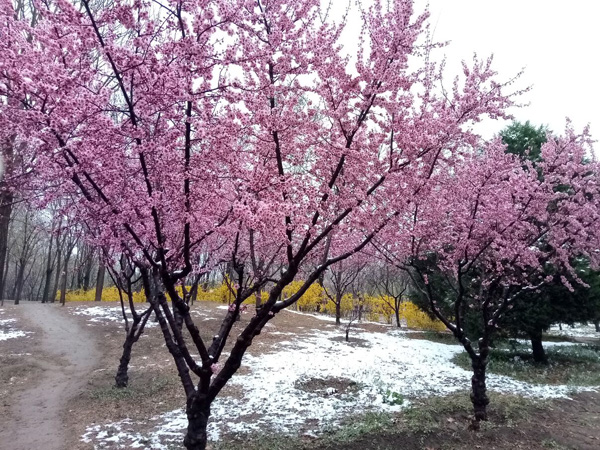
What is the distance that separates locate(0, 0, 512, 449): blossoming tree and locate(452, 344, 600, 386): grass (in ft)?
Answer: 24.7

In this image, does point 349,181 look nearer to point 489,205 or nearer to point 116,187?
Answer: point 116,187

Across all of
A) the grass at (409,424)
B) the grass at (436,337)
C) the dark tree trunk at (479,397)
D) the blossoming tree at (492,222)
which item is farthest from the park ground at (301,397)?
the grass at (436,337)

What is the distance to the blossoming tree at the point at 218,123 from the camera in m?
2.99

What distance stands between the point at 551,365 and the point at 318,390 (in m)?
7.21

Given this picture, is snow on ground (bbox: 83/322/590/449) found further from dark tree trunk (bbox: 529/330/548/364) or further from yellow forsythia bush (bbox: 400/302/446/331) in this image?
yellow forsythia bush (bbox: 400/302/446/331)

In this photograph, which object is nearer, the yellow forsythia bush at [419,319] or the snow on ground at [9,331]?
the snow on ground at [9,331]

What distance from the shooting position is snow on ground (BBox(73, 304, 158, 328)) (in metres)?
13.8

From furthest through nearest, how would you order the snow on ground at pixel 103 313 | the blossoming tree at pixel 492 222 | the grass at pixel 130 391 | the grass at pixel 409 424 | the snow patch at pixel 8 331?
the snow on ground at pixel 103 313 → the snow patch at pixel 8 331 → the grass at pixel 130 391 → the blossoming tree at pixel 492 222 → the grass at pixel 409 424

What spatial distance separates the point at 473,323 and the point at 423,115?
8485mm

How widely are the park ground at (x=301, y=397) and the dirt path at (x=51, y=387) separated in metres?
0.03

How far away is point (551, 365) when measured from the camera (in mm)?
10469

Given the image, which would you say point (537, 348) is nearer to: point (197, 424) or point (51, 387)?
point (197, 424)

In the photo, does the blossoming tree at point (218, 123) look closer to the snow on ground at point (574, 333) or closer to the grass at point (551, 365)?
the grass at point (551, 365)

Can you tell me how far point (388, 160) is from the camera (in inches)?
164
